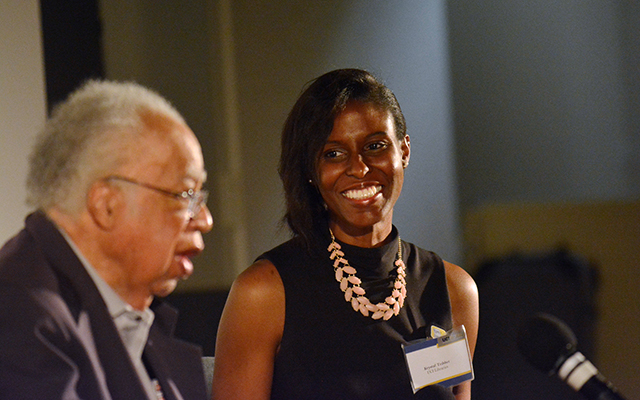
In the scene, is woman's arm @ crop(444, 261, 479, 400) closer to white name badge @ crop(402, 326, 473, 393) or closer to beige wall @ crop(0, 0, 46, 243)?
white name badge @ crop(402, 326, 473, 393)

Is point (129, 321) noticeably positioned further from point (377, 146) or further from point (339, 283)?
point (377, 146)

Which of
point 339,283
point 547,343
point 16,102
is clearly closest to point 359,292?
point 339,283

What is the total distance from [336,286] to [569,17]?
4598 mm

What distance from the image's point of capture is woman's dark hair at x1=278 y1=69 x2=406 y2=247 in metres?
1.68

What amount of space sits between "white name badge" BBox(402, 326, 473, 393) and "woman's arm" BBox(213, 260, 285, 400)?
34cm

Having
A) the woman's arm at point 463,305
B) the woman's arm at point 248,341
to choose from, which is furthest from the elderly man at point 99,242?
the woman's arm at point 463,305

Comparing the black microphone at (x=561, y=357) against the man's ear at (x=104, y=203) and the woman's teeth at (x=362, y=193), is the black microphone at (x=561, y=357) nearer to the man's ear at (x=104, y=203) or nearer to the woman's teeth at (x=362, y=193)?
the woman's teeth at (x=362, y=193)

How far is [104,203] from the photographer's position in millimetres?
1090

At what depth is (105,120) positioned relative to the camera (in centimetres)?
112

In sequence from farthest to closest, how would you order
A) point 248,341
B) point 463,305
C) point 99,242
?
point 463,305 < point 248,341 < point 99,242

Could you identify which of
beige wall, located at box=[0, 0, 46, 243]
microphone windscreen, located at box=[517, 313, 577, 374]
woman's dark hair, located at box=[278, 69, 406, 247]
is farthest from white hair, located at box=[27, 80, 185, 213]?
beige wall, located at box=[0, 0, 46, 243]

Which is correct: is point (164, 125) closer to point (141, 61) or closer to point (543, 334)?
point (543, 334)

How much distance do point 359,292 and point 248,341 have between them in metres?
0.31

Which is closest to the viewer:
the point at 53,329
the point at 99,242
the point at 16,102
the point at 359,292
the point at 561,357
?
the point at 53,329
